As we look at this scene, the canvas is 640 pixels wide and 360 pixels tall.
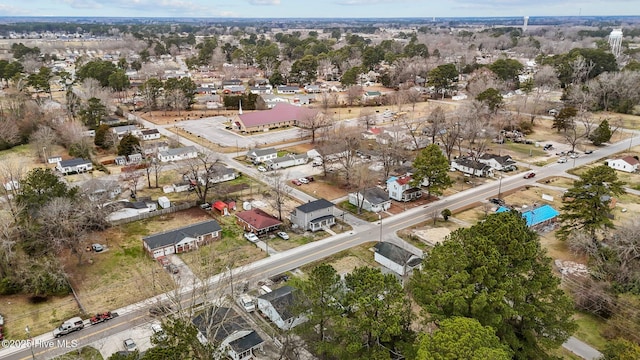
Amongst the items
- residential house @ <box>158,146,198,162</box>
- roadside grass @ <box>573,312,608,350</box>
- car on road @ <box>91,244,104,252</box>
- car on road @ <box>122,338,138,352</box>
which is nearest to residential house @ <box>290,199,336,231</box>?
car on road @ <box>91,244,104,252</box>

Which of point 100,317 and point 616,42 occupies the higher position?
point 616,42

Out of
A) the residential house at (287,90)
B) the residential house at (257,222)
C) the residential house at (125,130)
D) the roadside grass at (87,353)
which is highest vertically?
the residential house at (287,90)

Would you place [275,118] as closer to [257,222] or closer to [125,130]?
[125,130]

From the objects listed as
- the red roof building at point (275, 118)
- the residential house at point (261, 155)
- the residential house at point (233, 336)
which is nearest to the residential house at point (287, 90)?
the red roof building at point (275, 118)

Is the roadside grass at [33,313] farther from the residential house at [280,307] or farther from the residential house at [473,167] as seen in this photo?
the residential house at [473,167]

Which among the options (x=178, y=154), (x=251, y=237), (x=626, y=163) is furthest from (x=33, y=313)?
(x=626, y=163)

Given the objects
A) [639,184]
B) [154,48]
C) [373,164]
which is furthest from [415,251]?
[154,48]
